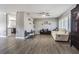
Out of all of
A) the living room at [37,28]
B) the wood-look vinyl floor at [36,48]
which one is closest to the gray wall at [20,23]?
the living room at [37,28]

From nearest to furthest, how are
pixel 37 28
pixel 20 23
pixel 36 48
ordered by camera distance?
pixel 36 48 < pixel 20 23 < pixel 37 28

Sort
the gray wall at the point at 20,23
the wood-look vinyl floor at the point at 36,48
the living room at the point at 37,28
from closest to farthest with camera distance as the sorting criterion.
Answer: the wood-look vinyl floor at the point at 36,48, the living room at the point at 37,28, the gray wall at the point at 20,23

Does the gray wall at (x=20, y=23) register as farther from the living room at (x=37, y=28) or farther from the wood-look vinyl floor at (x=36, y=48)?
the wood-look vinyl floor at (x=36, y=48)

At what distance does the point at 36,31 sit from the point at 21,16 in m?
6.96

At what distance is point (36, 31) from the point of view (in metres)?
17.5

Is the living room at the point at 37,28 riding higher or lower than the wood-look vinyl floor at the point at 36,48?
higher

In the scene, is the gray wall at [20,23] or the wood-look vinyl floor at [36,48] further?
the gray wall at [20,23]

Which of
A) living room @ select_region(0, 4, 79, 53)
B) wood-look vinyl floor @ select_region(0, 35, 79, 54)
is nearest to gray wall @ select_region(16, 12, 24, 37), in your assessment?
living room @ select_region(0, 4, 79, 53)

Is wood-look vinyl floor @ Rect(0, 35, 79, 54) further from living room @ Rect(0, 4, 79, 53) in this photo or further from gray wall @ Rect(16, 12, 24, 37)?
gray wall @ Rect(16, 12, 24, 37)

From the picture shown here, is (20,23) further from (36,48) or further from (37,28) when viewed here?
(37,28)

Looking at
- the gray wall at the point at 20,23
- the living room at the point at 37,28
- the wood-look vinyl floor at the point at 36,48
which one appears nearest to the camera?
the wood-look vinyl floor at the point at 36,48

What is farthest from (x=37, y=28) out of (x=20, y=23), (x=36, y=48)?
(x=36, y=48)
